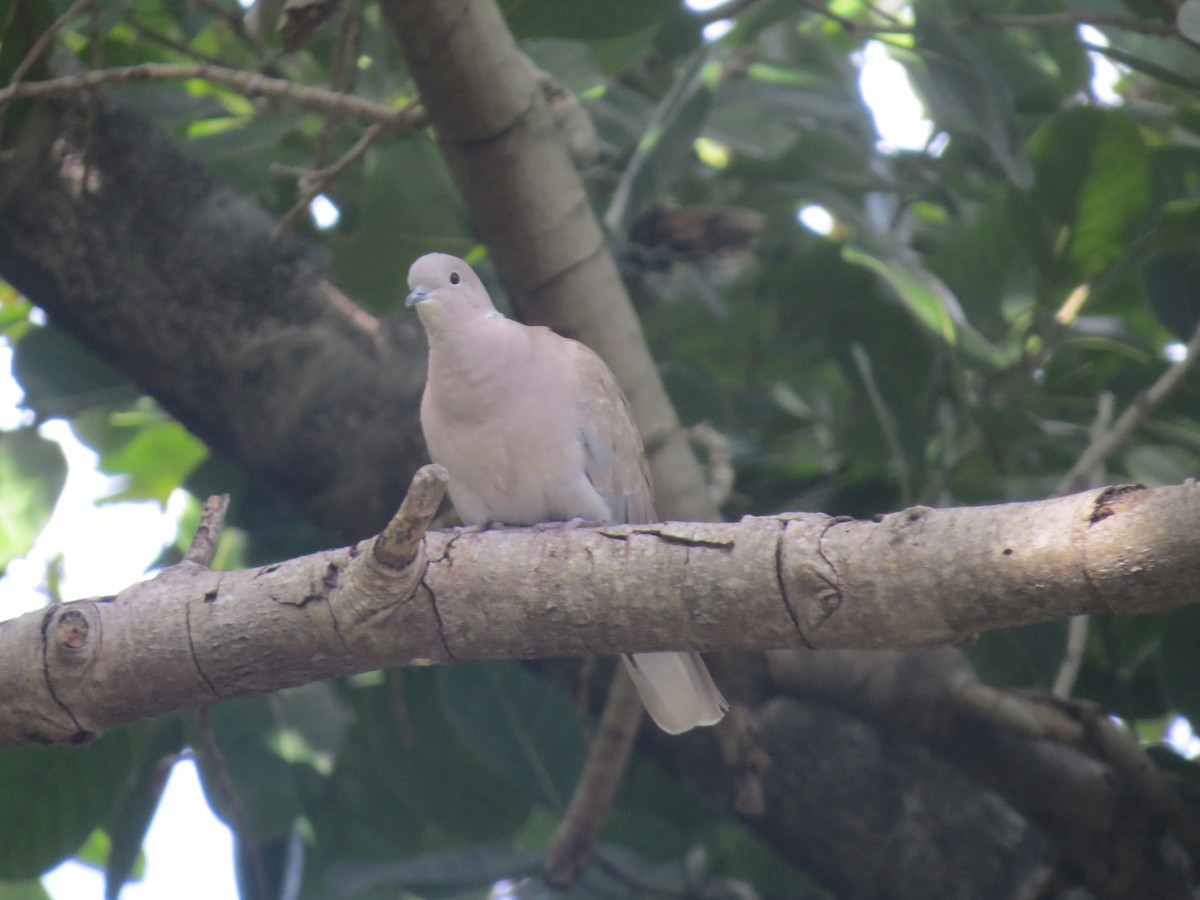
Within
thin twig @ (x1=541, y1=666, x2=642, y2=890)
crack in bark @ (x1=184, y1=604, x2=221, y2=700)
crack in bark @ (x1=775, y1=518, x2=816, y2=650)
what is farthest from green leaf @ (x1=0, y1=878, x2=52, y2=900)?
crack in bark @ (x1=775, y1=518, x2=816, y2=650)

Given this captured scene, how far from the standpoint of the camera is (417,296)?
2.69 m

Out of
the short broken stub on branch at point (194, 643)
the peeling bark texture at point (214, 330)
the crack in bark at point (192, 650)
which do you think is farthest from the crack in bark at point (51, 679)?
the peeling bark texture at point (214, 330)

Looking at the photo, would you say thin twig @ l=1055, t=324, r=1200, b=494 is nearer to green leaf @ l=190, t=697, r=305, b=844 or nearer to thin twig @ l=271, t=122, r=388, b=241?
thin twig @ l=271, t=122, r=388, b=241

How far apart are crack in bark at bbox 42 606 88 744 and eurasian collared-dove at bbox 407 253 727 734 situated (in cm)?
94

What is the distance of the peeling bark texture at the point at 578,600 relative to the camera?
1403 millimetres

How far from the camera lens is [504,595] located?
1.75 meters

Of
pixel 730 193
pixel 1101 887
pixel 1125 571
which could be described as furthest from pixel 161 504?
pixel 1125 571

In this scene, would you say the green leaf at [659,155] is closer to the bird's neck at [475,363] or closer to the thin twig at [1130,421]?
the bird's neck at [475,363]

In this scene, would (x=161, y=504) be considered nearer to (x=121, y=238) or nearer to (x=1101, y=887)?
(x=121, y=238)

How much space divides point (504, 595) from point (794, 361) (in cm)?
197

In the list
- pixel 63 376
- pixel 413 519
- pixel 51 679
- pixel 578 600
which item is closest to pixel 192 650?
pixel 51 679

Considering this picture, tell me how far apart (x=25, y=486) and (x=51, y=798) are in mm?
840

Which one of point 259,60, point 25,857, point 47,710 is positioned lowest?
point 25,857

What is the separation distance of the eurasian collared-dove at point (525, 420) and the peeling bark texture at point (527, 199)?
0.08 meters
